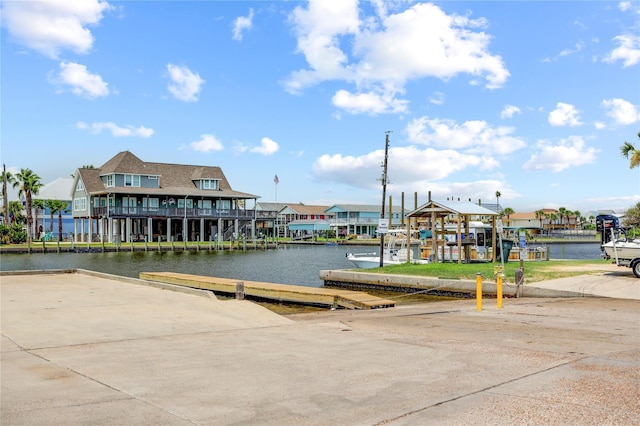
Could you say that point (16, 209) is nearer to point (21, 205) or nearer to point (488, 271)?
point (21, 205)

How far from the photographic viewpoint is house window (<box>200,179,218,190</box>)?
288ft

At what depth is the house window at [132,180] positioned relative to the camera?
8056 cm

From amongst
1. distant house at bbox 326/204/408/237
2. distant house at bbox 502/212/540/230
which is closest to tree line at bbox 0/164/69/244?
distant house at bbox 326/204/408/237

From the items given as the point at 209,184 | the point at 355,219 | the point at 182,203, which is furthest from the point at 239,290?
the point at 355,219

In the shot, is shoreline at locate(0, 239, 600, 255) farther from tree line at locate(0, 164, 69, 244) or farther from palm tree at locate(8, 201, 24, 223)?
palm tree at locate(8, 201, 24, 223)

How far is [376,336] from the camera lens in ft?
39.5

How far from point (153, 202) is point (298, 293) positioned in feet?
207

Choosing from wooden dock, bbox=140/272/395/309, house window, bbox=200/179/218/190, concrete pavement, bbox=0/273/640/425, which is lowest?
wooden dock, bbox=140/272/395/309

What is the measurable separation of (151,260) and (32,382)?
50456 millimetres

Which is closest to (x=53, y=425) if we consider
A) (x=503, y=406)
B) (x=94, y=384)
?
(x=94, y=384)

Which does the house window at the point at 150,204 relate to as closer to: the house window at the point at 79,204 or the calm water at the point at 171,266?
the house window at the point at 79,204

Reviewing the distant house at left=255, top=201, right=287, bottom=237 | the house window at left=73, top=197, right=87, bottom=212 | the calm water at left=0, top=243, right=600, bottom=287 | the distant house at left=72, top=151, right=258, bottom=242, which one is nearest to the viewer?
the calm water at left=0, top=243, right=600, bottom=287

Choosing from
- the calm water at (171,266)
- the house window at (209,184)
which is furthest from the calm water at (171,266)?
the house window at (209,184)

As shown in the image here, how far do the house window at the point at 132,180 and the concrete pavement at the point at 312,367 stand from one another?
67328mm
